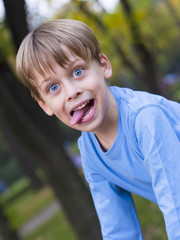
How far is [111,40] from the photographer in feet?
45.8

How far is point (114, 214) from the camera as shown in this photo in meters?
2.14

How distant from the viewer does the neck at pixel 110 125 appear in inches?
77.2

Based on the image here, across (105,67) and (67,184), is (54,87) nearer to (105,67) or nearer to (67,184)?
(105,67)

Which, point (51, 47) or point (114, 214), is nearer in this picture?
point (51, 47)

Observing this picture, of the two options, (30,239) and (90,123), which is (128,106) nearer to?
(90,123)

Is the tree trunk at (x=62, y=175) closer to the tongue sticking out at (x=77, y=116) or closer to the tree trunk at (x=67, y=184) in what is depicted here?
the tree trunk at (x=67, y=184)

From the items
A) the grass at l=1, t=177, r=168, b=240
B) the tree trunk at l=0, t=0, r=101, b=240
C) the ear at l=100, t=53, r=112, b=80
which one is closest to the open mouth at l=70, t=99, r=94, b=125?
the ear at l=100, t=53, r=112, b=80

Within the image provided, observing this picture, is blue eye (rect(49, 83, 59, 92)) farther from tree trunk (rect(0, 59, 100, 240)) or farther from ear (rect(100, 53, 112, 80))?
tree trunk (rect(0, 59, 100, 240))

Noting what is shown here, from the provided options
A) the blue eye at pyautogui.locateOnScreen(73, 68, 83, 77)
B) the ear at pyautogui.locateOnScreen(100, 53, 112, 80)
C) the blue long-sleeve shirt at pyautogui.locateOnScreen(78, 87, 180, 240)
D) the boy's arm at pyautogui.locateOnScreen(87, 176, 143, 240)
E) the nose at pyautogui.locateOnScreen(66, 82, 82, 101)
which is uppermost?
the blue eye at pyautogui.locateOnScreen(73, 68, 83, 77)

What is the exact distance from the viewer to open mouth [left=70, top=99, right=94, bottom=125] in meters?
1.81

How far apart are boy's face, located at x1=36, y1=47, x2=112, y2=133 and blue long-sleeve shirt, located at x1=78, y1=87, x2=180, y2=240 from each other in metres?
0.17

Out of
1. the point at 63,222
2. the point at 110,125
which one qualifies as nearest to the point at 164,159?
the point at 110,125

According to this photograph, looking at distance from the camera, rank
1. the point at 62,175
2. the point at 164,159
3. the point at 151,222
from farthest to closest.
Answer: the point at 151,222
the point at 62,175
the point at 164,159

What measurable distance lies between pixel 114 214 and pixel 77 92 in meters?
0.85
